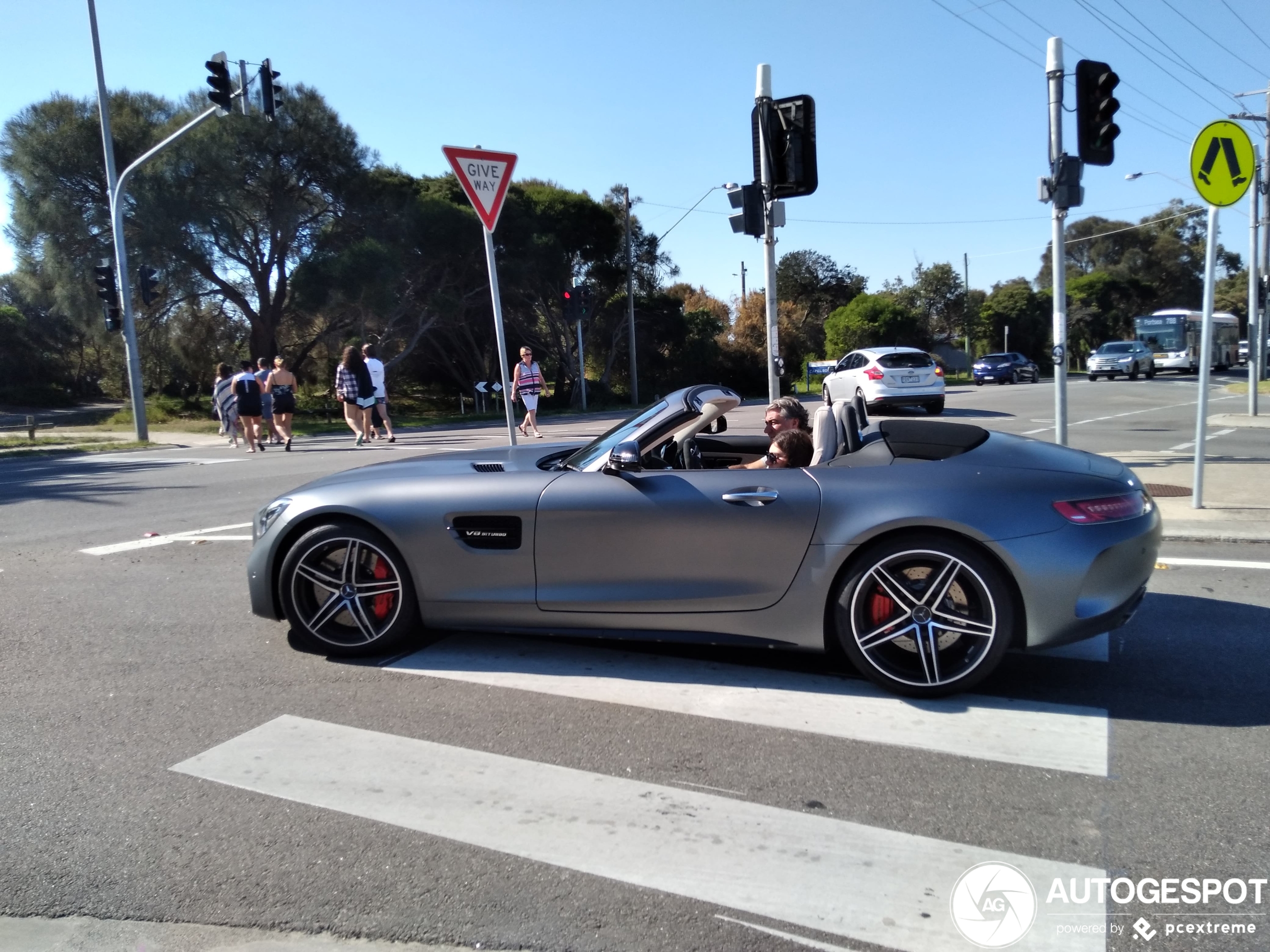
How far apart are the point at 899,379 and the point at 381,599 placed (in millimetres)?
17994

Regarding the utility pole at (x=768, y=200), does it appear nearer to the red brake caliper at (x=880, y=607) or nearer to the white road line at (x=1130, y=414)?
the red brake caliper at (x=880, y=607)

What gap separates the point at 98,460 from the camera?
621 inches

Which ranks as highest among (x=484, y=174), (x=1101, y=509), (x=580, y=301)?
(x=580, y=301)

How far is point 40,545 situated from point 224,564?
2.06 m

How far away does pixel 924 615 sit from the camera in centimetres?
389

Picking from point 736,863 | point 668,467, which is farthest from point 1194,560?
point 736,863

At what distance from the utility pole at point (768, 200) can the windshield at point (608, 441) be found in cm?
375

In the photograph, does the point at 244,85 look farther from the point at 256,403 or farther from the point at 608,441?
the point at 608,441

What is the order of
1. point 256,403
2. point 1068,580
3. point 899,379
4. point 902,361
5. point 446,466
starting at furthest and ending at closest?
point 902,361
point 899,379
point 256,403
point 446,466
point 1068,580

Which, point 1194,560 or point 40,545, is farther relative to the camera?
point 40,545

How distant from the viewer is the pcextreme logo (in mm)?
2430

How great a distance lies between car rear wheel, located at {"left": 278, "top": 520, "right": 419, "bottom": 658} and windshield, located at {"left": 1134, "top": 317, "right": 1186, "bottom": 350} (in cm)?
5373

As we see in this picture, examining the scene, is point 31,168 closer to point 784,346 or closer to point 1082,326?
point 784,346

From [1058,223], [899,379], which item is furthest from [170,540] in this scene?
[899,379]
